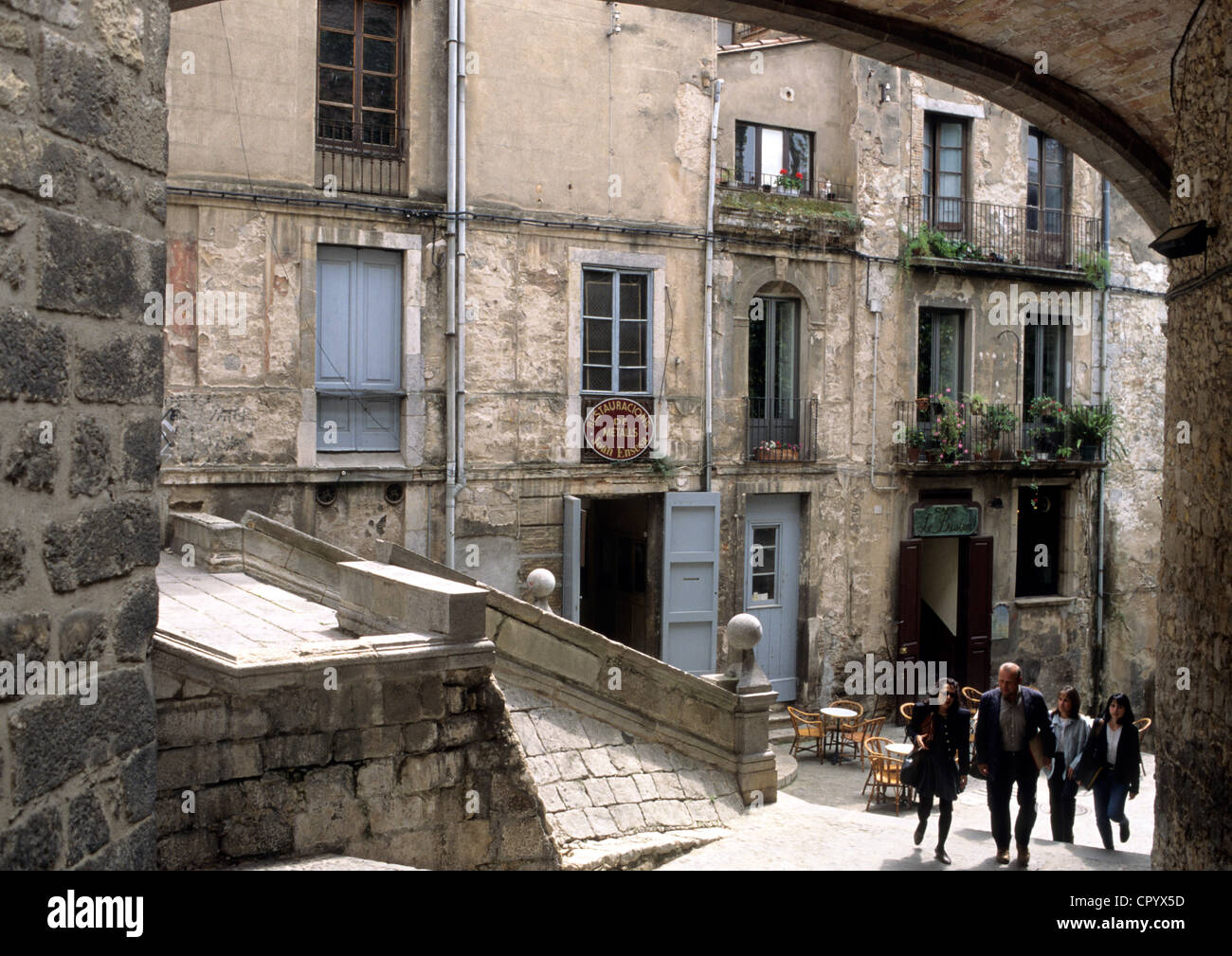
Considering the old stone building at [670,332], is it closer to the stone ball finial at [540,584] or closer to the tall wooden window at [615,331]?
the tall wooden window at [615,331]

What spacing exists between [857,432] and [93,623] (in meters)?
15.2

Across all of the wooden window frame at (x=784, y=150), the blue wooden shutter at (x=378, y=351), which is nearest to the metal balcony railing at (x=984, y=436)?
the wooden window frame at (x=784, y=150)

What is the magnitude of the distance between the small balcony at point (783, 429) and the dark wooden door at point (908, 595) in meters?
2.14

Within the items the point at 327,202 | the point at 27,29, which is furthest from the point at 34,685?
the point at 327,202

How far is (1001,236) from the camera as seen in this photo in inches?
750

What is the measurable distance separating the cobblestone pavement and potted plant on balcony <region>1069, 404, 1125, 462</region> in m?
8.67

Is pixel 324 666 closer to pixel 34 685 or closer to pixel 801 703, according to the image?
pixel 34 685

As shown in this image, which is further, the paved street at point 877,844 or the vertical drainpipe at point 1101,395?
the vertical drainpipe at point 1101,395

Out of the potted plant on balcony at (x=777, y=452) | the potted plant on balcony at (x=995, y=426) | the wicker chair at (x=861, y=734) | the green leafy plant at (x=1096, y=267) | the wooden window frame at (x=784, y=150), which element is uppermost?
the wooden window frame at (x=784, y=150)

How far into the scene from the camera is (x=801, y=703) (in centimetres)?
1728

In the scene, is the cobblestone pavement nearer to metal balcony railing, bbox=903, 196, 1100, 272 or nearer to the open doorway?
the open doorway

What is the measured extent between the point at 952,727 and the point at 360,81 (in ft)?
32.8

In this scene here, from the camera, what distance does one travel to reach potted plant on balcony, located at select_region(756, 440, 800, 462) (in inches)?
672

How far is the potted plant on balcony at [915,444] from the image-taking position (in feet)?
58.8
